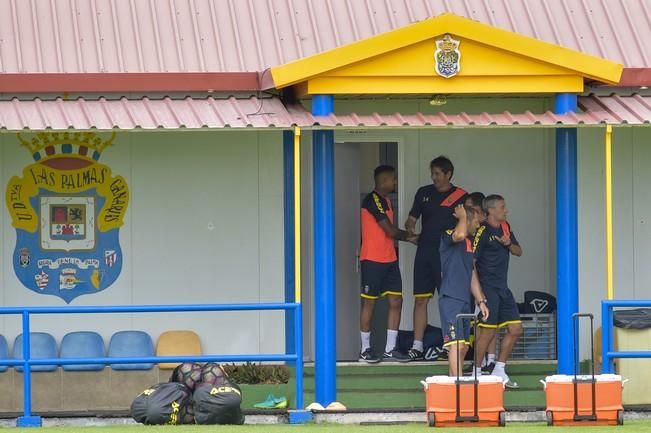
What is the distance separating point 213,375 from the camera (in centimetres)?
1250

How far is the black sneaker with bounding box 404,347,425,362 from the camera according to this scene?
1437cm

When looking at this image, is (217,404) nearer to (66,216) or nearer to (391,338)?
(391,338)

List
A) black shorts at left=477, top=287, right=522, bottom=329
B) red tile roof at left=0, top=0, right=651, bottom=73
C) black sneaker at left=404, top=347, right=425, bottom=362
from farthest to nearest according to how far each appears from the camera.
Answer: black sneaker at left=404, top=347, right=425, bottom=362, red tile roof at left=0, top=0, right=651, bottom=73, black shorts at left=477, top=287, right=522, bottom=329

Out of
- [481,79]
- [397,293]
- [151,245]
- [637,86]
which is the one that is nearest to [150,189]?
[151,245]

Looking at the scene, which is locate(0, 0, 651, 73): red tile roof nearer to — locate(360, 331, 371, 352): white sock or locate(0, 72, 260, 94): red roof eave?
locate(0, 72, 260, 94): red roof eave

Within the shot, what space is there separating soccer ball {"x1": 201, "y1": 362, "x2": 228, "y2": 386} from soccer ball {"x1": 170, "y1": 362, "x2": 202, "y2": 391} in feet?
0.14

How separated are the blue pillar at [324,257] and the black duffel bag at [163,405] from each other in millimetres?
1184

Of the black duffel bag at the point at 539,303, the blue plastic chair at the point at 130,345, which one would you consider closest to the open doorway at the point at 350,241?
the black duffel bag at the point at 539,303

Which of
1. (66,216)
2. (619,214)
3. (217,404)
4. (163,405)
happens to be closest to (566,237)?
(619,214)

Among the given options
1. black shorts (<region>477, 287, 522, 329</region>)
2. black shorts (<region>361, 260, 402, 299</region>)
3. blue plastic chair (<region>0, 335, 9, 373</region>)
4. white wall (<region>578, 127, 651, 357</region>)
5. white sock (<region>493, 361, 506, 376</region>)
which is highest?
white wall (<region>578, 127, 651, 357</region>)

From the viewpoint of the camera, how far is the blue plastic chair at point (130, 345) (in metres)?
14.0

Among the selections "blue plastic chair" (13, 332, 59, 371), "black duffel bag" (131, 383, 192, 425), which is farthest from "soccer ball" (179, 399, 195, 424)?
"blue plastic chair" (13, 332, 59, 371)

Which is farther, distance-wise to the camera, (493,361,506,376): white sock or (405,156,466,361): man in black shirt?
(405,156,466,361): man in black shirt

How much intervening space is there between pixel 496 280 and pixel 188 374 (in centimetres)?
296
